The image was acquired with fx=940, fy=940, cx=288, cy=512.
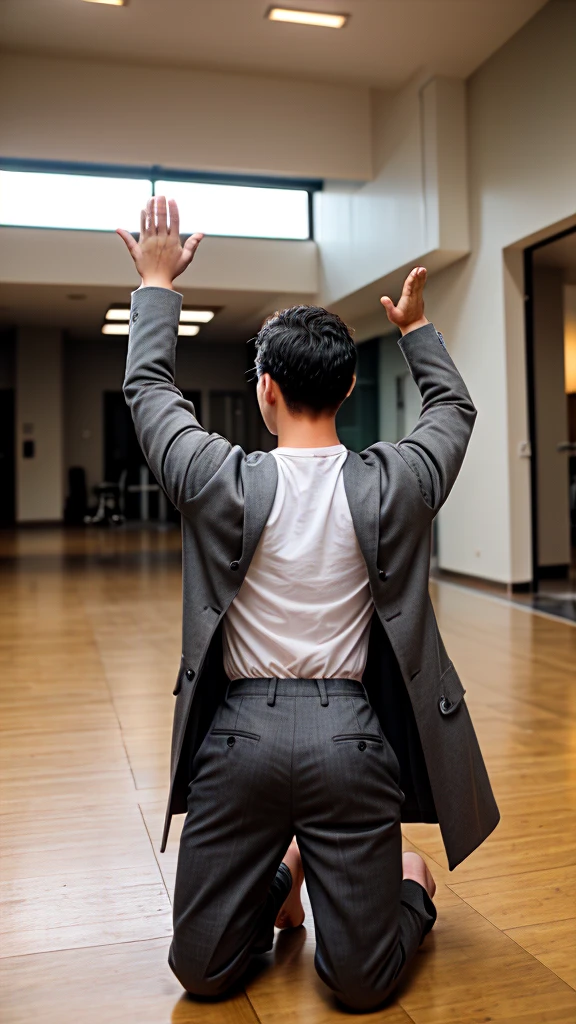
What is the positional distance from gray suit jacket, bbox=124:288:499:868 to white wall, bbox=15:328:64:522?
1408 cm

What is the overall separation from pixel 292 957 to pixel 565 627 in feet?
12.9

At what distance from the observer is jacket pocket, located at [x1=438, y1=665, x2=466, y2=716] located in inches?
61.9

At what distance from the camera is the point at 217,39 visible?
6.65 m

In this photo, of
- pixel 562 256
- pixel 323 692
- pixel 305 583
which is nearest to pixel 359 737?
pixel 323 692

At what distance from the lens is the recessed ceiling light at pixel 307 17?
6.12 m

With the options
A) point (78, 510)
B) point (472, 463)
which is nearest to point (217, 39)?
point (472, 463)

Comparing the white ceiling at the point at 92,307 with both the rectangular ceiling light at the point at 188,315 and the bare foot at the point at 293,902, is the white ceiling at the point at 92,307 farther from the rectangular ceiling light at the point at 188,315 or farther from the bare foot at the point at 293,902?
the bare foot at the point at 293,902

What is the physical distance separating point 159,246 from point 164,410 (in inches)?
10.8

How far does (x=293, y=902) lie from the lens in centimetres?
183

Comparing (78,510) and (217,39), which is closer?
(217,39)

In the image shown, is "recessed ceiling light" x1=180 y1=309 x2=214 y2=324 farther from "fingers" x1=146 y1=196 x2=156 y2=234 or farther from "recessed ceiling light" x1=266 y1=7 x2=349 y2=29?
"fingers" x1=146 y1=196 x2=156 y2=234

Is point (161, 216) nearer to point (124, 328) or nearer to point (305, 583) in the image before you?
point (305, 583)

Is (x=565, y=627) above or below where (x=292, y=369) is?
below

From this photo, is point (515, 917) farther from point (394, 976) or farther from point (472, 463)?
point (472, 463)
